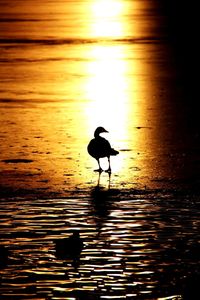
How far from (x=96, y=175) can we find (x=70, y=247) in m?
4.90

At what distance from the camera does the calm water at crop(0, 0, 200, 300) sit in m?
11.9

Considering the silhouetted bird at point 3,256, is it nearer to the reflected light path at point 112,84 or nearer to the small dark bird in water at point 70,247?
the small dark bird in water at point 70,247

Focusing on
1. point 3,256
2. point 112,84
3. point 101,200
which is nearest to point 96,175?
point 101,200

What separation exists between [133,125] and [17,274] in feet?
33.0

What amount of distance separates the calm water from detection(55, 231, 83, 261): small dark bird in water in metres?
0.11

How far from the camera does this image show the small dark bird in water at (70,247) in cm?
1243

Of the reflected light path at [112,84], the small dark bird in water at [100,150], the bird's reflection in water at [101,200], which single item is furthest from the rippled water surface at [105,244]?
the reflected light path at [112,84]

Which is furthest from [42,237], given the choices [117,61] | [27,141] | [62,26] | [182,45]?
[62,26]

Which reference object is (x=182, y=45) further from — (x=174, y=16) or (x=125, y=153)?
(x=125, y=153)

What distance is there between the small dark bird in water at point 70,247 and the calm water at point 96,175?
114 millimetres

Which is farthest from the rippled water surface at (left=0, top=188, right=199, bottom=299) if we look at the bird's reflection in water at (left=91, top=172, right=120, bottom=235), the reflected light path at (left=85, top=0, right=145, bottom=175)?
the reflected light path at (left=85, top=0, right=145, bottom=175)

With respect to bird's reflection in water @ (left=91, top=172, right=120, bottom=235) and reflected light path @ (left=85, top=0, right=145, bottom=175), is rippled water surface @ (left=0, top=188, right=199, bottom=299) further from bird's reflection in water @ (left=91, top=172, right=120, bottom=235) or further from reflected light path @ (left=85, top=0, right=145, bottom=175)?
reflected light path @ (left=85, top=0, right=145, bottom=175)

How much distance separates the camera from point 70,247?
12414 mm

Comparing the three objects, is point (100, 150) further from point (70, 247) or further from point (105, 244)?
point (70, 247)
